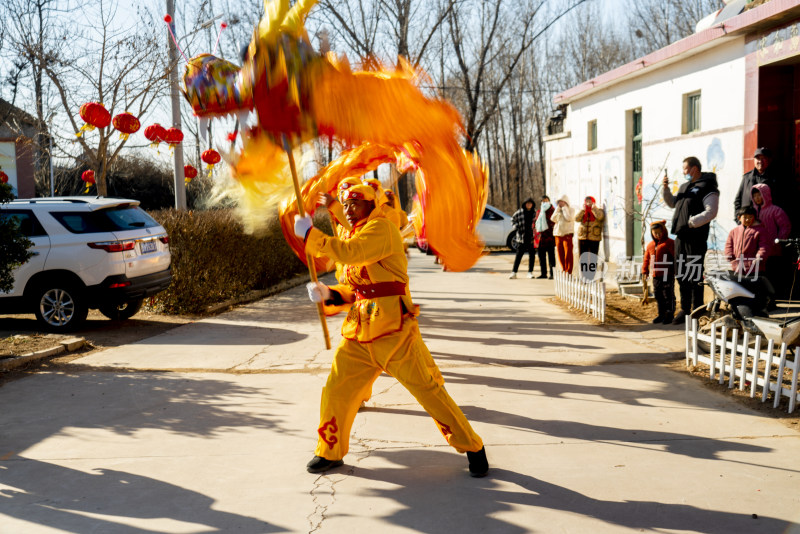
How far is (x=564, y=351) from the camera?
840 centimetres

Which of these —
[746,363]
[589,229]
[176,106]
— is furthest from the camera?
[176,106]

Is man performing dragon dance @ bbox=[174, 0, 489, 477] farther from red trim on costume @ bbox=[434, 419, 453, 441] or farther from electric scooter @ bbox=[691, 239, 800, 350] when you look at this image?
electric scooter @ bbox=[691, 239, 800, 350]

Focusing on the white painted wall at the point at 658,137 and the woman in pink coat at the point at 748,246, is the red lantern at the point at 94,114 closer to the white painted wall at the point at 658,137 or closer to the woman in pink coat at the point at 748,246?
the woman in pink coat at the point at 748,246

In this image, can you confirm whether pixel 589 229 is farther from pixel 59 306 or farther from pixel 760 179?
pixel 59 306

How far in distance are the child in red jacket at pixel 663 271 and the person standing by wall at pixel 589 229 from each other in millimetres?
3230

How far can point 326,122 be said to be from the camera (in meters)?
5.24

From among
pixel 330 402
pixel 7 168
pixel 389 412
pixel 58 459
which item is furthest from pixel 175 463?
pixel 7 168

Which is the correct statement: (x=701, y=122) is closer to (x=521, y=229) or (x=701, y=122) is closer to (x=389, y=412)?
(x=521, y=229)

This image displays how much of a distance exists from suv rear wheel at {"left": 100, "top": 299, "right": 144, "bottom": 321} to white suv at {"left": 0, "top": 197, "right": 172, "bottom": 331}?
97 cm

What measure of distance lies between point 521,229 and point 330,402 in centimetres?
1244

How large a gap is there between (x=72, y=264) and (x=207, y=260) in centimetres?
272

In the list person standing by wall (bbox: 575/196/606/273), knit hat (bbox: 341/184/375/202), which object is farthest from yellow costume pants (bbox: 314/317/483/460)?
person standing by wall (bbox: 575/196/606/273)

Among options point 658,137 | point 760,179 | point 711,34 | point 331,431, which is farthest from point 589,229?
point 331,431

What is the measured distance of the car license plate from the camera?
34.1ft
